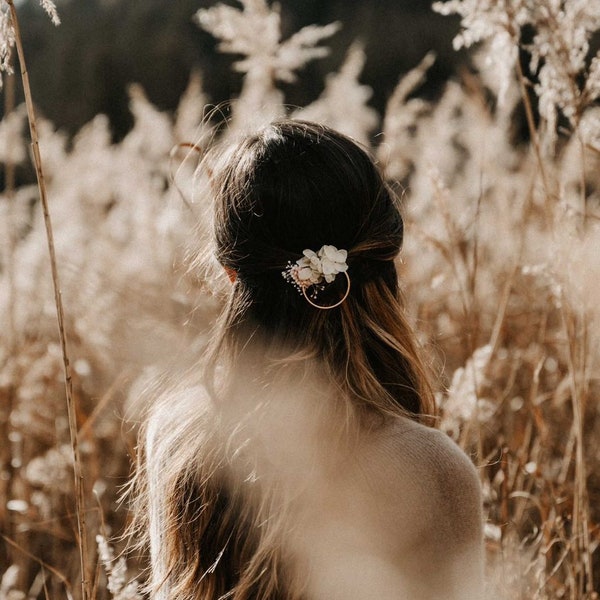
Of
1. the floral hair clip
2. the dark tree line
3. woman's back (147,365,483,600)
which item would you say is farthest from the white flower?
the dark tree line

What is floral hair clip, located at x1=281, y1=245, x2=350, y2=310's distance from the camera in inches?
42.0

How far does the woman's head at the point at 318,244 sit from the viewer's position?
1108mm

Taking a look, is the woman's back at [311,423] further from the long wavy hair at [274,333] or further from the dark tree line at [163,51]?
the dark tree line at [163,51]

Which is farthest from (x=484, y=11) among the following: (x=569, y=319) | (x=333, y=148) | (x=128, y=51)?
(x=128, y=51)

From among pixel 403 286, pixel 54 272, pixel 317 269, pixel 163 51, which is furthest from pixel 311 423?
pixel 163 51

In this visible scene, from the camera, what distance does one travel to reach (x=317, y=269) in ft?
3.50

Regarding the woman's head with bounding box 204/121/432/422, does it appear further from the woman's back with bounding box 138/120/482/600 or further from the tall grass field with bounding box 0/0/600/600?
the tall grass field with bounding box 0/0/600/600

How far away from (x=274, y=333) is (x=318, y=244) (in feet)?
0.52

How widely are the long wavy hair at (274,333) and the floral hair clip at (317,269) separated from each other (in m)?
0.03

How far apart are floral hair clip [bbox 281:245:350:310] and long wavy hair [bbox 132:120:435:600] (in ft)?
0.09

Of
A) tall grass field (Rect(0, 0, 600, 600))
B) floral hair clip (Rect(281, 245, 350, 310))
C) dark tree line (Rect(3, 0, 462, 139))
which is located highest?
floral hair clip (Rect(281, 245, 350, 310))

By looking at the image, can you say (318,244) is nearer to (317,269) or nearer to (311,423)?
(317,269)

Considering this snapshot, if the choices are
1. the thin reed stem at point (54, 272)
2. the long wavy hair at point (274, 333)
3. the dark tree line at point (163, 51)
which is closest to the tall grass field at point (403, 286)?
the thin reed stem at point (54, 272)

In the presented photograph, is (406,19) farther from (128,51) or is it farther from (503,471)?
(503,471)
